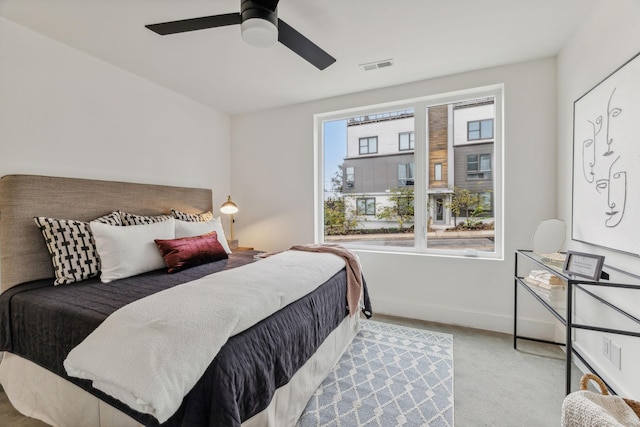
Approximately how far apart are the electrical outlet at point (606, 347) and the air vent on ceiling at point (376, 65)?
2.61 metres

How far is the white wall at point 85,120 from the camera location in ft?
6.71

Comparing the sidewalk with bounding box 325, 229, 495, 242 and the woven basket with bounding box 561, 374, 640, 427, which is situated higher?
the sidewalk with bounding box 325, 229, 495, 242

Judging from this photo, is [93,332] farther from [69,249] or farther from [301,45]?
[301,45]

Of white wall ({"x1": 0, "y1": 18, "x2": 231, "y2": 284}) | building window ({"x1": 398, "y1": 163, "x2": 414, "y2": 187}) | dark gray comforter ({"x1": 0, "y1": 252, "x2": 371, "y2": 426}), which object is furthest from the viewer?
building window ({"x1": 398, "y1": 163, "x2": 414, "y2": 187})

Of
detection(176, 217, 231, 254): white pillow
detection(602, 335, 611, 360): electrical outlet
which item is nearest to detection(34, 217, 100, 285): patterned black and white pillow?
detection(176, 217, 231, 254): white pillow

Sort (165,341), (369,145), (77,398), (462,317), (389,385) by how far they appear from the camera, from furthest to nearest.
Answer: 1. (369,145)
2. (462,317)
3. (389,385)
4. (77,398)
5. (165,341)

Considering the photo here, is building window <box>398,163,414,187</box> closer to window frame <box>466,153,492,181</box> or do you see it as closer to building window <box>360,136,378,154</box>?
building window <box>360,136,378,154</box>

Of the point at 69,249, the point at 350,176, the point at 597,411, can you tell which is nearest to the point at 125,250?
the point at 69,249

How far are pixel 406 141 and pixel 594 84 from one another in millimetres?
1580

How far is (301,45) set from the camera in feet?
5.95

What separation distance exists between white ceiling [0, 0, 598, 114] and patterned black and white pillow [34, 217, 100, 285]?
144 centimetres

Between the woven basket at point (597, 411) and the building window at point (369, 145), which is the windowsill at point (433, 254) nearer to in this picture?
the building window at point (369, 145)

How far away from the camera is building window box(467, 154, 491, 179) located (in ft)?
9.51

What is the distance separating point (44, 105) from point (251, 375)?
8.47 ft
